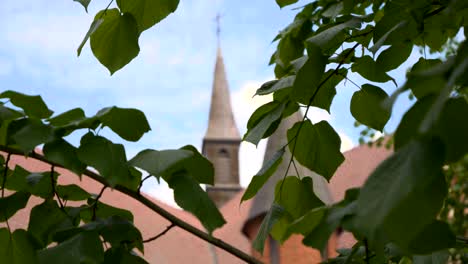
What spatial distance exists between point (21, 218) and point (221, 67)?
118 feet

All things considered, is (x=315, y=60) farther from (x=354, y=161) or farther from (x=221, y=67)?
(x=221, y=67)

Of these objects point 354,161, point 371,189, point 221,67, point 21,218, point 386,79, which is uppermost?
point 221,67

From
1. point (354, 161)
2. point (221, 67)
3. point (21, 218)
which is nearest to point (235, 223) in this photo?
point (354, 161)

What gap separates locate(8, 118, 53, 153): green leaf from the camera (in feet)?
3.84

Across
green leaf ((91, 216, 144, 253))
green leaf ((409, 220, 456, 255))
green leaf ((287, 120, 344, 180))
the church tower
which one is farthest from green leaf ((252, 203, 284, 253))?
the church tower

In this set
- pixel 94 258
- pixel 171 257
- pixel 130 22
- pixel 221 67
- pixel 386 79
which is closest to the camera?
pixel 94 258

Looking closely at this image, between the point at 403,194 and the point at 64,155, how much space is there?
70 cm

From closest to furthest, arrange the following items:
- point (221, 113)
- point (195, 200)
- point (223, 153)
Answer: point (195, 200) → point (223, 153) → point (221, 113)

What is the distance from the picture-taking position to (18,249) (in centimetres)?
134

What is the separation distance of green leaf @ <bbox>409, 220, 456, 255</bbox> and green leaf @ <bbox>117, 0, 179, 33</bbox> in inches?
26.8

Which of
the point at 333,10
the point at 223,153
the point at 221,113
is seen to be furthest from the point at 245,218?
the point at 221,113

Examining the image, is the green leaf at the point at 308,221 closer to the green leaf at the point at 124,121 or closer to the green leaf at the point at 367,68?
the green leaf at the point at 124,121

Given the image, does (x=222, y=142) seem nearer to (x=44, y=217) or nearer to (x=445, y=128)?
(x=44, y=217)

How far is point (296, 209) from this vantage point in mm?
1644
